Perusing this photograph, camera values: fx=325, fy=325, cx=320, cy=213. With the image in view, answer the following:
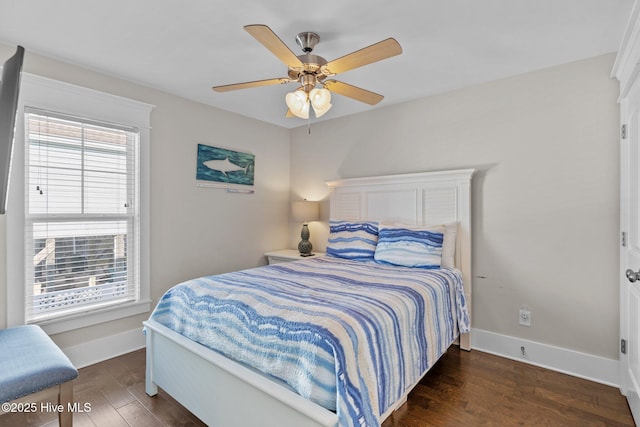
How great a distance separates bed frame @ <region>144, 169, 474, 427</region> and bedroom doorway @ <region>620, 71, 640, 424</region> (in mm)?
1003

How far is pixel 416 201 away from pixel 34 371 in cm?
301

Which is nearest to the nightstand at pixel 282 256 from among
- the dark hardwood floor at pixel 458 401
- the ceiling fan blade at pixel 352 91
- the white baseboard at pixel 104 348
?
the white baseboard at pixel 104 348

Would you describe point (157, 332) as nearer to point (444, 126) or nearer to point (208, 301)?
point (208, 301)

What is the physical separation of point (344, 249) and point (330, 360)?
1.96 meters

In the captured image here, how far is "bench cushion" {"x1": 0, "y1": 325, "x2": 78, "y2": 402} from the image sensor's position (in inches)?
58.3

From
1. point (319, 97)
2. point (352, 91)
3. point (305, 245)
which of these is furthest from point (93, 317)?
point (352, 91)

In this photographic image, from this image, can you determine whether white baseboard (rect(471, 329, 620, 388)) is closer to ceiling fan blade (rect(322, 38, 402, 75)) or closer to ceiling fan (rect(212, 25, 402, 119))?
ceiling fan (rect(212, 25, 402, 119))

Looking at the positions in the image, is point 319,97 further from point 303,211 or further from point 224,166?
point 303,211

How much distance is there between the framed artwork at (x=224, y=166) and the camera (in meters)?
3.43

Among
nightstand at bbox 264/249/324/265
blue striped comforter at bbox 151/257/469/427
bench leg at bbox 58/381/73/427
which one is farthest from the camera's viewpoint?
nightstand at bbox 264/249/324/265

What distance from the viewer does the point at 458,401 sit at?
208cm

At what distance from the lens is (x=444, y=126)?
3162 millimetres

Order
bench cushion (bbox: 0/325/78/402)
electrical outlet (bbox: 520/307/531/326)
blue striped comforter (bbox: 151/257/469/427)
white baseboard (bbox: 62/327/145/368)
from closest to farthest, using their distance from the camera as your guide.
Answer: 1. blue striped comforter (bbox: 151/257/469/427)
2. bench cushion (bbox: 0/325/78/402)
3. white baseboard (bbox: 62/327/145/368)
4. electrical outlet (bbox: 520/307/531/326)

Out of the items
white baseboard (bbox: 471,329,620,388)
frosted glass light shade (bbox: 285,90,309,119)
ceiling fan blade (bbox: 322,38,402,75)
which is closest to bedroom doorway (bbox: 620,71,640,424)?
white baseboard (bbox: 471,329,620,388)
